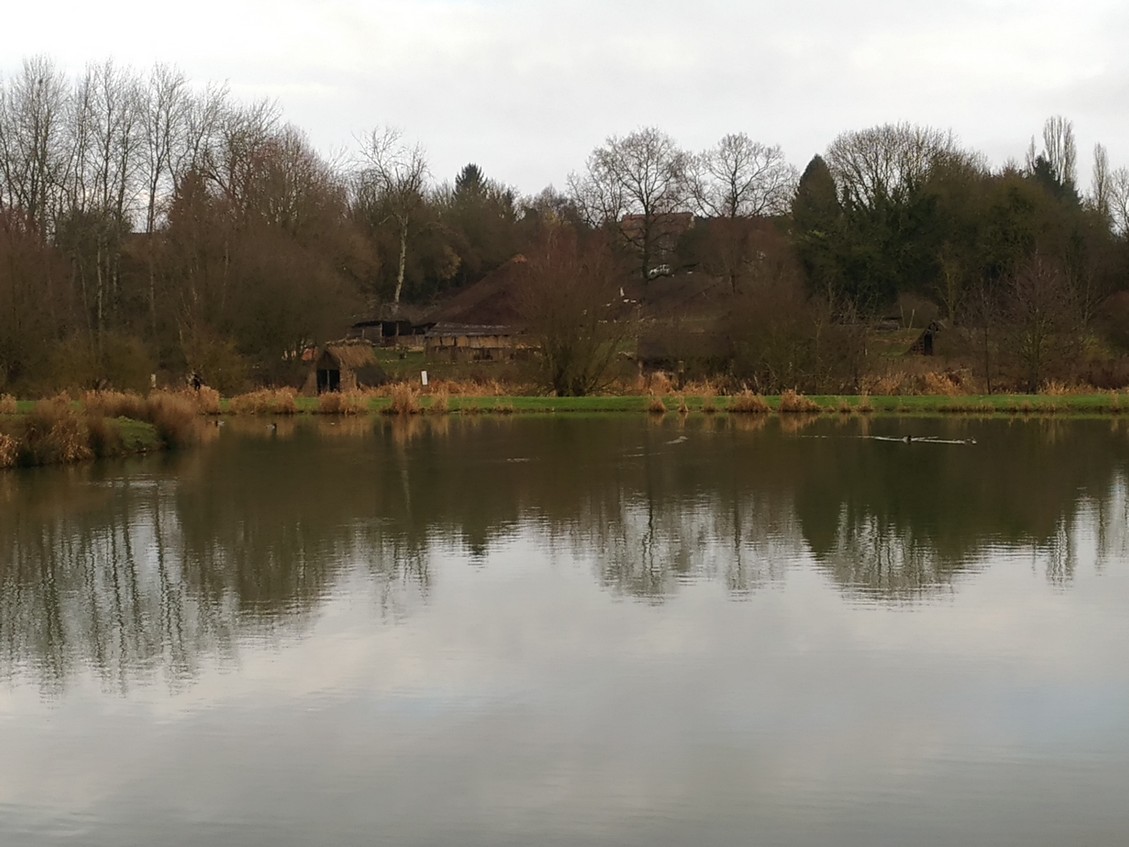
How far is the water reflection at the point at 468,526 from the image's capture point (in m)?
10.5

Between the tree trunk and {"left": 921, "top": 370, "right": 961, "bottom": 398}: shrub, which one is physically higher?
the tree trunk

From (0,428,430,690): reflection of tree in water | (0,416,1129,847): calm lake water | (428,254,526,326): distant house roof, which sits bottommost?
(0,416,1129,847): calm lake water

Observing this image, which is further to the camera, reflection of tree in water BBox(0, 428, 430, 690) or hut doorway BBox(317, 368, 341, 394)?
hut doorway BBox(317, 368, 341, 394)

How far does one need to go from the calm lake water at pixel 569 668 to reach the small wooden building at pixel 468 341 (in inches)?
1777

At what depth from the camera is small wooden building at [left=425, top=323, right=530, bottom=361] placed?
62.8 m

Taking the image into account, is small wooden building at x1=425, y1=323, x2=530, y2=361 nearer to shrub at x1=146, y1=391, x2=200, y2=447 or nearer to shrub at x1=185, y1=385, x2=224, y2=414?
shrub at x1=185, y1=385, x2=224, y2=414

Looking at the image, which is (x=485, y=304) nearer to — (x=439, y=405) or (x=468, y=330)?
(x=468, y=330)

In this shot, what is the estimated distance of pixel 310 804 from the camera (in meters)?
6.17

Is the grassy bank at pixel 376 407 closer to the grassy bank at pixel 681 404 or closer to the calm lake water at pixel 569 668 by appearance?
the grassy bank at pixel 681 404

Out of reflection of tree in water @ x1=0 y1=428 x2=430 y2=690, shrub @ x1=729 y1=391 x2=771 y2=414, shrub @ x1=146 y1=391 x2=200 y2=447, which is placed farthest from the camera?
shrub @ x1=729 y1=391 x2=771 y2=414

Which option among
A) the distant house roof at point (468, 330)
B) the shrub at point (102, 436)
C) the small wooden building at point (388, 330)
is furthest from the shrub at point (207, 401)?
the small wooden building at point (388, 330)

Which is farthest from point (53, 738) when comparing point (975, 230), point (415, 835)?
point (975, 230)

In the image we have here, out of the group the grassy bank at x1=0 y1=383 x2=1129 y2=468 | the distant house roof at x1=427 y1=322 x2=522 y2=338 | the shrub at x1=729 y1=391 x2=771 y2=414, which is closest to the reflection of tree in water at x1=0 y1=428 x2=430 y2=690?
the grassy bank at x1=0 y1=383 x2=1129 y2=468

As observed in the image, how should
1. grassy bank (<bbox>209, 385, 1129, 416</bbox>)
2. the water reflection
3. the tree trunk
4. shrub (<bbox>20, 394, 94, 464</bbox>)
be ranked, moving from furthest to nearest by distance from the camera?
the tree trunk
grassy bank (<bbox>209, 385, 1129, 416</bbox>)
shrub (<bbox>20, 394, 94, 464</bbox>)
the water reflection
